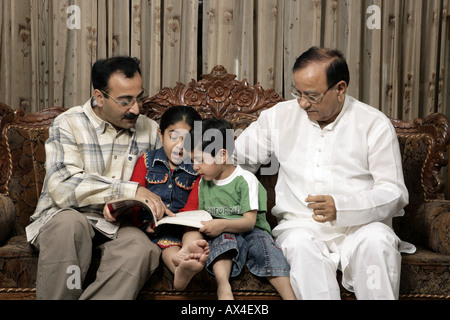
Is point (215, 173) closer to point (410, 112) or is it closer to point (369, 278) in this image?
point (369, 278)

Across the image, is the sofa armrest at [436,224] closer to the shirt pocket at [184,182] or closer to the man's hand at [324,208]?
the man's hand at [324,208]

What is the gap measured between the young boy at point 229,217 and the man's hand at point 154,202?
17 centimetres

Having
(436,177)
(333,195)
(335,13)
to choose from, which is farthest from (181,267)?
(335,13)

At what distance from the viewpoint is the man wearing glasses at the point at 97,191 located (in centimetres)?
194

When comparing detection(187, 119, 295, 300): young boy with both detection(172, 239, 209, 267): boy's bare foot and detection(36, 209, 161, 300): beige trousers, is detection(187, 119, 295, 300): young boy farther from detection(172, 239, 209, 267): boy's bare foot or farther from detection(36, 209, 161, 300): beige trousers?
detection(36, 209, 161, 300): beige trousers

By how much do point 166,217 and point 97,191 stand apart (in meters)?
0.34

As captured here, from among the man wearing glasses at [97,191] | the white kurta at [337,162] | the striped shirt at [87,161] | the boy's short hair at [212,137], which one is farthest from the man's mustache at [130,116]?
the white kurta at [337,162]

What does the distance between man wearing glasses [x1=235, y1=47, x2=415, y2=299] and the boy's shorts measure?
0.16 feet

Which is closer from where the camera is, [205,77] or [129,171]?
[129,171]

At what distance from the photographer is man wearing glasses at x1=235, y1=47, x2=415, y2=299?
77.3 inches

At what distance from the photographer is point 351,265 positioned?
79.4 inches

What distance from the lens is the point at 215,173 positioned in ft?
7.16

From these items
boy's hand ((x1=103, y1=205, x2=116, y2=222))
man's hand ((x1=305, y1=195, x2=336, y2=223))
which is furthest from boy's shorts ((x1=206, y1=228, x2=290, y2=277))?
boy's hand ((x1=103, y1=205, x2=116, y2=222))
